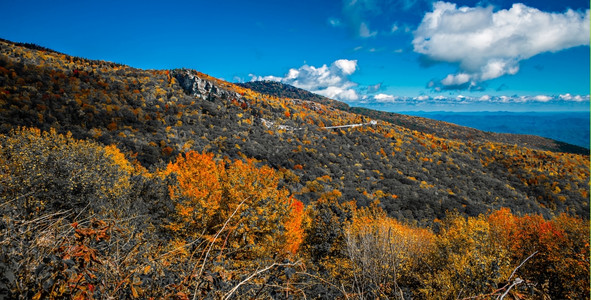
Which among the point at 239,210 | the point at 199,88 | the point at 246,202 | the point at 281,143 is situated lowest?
the point at 281,143

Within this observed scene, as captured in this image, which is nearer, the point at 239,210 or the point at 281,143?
the point at 239,210

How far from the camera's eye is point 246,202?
14.9 meters

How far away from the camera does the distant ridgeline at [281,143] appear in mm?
39156

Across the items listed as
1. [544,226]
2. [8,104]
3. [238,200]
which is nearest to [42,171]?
[238,200]

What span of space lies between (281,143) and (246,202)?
42.6 m

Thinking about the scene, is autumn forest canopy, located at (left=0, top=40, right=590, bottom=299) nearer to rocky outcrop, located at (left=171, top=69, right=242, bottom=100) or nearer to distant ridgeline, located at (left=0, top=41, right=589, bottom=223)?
distant ridgeline, located at (left=0, top=41, right=589, bottom=223)

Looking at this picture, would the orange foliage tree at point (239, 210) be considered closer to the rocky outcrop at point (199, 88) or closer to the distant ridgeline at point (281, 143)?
the distant ridgeline at point (281, 143)

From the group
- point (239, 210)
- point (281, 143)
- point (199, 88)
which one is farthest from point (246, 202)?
point (199, 88)

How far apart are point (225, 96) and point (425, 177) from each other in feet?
184

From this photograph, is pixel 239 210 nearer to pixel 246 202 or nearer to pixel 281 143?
pixel 246 202

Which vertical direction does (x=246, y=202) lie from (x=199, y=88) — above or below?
below

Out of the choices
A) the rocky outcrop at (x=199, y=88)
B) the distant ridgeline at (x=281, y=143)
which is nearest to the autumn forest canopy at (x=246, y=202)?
the distant ridgeline at (x=281, y=143)

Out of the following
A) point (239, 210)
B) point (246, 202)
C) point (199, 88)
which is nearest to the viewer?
point (239, 210)

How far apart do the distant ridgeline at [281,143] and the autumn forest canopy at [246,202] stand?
1.32 ft
